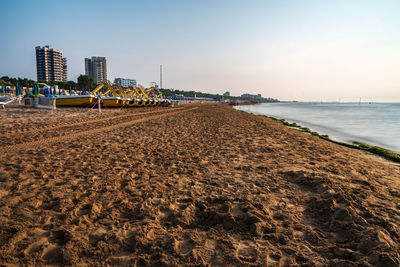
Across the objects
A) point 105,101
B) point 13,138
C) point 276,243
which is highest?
point 105,101

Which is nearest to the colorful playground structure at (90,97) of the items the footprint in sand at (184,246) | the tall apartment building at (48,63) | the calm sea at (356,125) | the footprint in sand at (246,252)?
the footprint in sand at (184,246)

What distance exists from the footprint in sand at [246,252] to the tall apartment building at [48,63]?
171 meters

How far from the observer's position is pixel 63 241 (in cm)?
208

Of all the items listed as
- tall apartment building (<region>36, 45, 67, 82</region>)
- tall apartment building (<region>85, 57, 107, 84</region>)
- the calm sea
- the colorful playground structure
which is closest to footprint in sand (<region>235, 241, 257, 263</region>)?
the calm sea

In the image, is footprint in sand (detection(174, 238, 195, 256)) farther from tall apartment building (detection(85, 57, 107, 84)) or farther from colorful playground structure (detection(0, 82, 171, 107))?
tall apartment building (detection(85, 57, 107, 84))

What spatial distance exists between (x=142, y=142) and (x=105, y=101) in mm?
19117

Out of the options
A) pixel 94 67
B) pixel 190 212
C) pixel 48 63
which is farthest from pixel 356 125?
pixel 94 67

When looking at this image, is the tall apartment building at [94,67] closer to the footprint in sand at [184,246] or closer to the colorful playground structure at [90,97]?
the colorful playground structure at [90,97]

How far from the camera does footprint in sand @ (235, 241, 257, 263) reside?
1.93 m

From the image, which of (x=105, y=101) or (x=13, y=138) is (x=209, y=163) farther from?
(x=105, y=101)

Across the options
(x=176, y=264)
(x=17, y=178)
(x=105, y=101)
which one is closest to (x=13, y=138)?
(x=17, y=178)

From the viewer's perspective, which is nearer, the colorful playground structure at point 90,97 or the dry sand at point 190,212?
the dry sand at point 190,212

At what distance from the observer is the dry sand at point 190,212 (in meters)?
1.96

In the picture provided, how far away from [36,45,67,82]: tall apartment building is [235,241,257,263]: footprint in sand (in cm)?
17073
